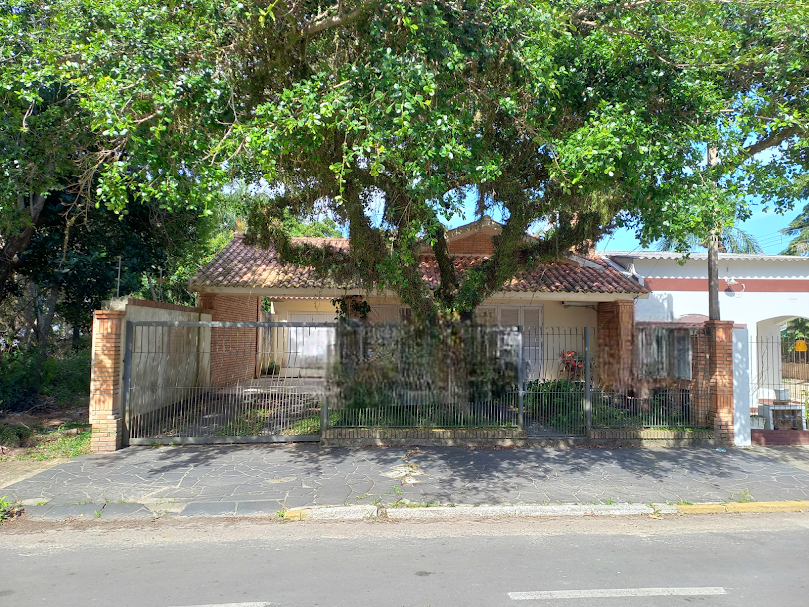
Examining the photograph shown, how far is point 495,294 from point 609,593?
10.1m

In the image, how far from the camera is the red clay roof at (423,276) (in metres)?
13.0

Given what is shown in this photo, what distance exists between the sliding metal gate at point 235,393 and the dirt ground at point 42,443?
41.4 inches

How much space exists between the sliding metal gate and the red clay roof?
2676 mm

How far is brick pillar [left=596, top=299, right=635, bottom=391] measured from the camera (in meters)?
10.4

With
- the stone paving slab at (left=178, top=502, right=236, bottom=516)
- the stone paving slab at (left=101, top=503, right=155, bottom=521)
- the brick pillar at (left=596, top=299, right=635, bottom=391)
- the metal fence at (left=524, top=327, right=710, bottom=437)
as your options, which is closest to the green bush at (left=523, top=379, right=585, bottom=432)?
the metal fence at (left=524, top=327, right=710, bottom=437)

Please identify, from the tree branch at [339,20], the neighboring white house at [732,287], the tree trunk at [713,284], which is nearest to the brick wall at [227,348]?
the tree branch at [339,20]

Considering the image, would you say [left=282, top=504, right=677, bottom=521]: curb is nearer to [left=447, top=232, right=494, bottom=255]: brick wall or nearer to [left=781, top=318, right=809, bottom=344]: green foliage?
[left=447, top=232, right=494, bottom=255]: brick wall

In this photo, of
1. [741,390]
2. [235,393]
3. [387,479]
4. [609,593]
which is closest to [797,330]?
[741,390]

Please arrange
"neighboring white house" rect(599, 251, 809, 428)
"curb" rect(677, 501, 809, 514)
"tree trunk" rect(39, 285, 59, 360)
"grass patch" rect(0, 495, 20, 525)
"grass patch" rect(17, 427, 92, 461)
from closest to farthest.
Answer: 1. "grass patch" rect(0, 495, 20, 525)
2. "curb" rect(677, 501, 809, 514)
3. "grass patch" rect(17, 427, 92, 461)
4. "neighboring white house" rect(599, 251, 809, 428)
5. "tree trunk" rect(39, 285, 59, 360)

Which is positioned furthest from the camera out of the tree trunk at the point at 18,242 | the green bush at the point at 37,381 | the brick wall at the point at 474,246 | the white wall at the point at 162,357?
the brick wall at the point at 474,246

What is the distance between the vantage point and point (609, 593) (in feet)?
13.6

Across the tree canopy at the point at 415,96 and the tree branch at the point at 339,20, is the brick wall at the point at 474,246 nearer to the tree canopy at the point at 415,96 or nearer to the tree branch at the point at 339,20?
the tree canopy at the point at 415,96

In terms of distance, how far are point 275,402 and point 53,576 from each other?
533 cm

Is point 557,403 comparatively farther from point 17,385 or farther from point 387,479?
point 17,385
